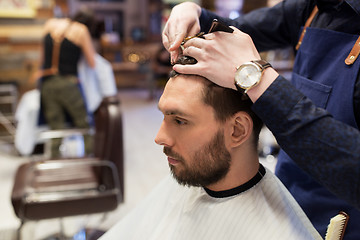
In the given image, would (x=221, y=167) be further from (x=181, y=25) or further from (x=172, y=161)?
(x=181, y=25)

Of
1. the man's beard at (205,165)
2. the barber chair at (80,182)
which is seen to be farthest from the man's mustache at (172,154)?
the barber chair at (80,182)

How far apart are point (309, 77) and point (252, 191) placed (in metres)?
0.34

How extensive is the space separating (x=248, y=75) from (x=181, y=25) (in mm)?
344

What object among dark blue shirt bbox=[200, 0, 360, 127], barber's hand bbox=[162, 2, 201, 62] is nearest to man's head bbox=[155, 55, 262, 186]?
barber's hand bbox=[162, 2, 201, 62]

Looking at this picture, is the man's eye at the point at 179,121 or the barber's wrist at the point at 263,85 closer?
the barber's wrist at the point at 263,85

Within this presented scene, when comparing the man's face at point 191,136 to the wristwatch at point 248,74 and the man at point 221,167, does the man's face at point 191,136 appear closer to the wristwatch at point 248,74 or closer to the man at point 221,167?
the man at point 221,167

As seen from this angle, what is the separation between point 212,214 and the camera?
0.92 m

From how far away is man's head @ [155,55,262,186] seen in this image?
0.83 meters

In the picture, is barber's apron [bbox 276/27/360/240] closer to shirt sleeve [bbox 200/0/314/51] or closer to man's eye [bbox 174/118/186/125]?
shirt sleeve [bbox 200/0/314/51]

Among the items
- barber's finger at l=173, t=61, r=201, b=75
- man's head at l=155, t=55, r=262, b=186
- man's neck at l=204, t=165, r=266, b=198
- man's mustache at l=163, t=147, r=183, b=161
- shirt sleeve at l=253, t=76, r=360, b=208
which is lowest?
man's neck at l=204, t=165, r=266, b=198

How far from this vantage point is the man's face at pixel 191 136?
828mm

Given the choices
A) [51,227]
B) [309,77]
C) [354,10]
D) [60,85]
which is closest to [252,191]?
[309,77]

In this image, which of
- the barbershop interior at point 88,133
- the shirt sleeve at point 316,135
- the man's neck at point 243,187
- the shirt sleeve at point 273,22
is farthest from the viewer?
the barbershop interior at point 88,133

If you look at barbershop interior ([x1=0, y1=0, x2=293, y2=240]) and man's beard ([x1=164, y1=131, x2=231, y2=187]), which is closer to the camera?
man's beard ([x1=164, y1=131, x2=231, y2=187])
